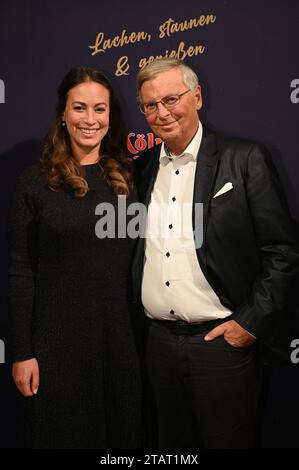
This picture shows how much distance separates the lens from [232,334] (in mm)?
1816

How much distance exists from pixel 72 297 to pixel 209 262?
1.60 ft

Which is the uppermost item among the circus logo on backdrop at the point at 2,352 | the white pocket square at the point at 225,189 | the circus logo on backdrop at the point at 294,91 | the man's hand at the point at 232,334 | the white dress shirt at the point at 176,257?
the circus logo on backdrop at the point at 294,91

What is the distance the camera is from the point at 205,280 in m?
1.82

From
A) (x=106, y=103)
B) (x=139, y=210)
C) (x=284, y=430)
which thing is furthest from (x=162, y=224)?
(x=284, y=430)

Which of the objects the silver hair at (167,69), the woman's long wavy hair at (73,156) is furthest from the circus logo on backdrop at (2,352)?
the silver hair at (167,69)

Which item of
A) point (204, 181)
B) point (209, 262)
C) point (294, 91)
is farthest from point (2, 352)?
point (294, 91)

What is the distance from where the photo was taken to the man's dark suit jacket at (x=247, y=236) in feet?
5.82

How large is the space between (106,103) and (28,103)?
0.52 metres

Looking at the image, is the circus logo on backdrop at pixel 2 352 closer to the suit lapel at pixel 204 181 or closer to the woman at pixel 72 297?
the woman at pixel 72 297

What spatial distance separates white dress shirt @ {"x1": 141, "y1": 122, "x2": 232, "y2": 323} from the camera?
5.96ft

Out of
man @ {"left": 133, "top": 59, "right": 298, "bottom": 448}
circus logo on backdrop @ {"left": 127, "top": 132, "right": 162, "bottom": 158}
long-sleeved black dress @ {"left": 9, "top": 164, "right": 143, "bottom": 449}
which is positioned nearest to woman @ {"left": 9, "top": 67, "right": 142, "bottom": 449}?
long-sleeved black dress @ {"left": 9, "top": 164, "right": 143, "bottom": 449}

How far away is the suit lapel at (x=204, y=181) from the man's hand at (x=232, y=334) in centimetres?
21

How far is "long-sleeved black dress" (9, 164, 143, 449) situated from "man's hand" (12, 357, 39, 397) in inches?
0.8

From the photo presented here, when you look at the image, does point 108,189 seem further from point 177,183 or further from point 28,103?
point 28,103
